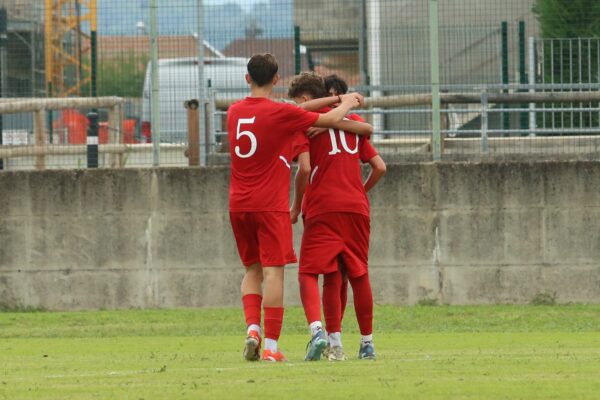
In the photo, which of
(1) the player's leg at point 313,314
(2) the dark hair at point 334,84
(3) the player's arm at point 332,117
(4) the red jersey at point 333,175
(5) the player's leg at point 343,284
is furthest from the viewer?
(2) the dark hair at point 334,84

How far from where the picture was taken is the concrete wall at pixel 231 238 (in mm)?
15672

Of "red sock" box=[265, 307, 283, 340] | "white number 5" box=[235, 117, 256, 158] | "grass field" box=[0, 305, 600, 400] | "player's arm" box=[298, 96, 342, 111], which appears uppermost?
"player's arm" box=[298, 96, 342, 111]

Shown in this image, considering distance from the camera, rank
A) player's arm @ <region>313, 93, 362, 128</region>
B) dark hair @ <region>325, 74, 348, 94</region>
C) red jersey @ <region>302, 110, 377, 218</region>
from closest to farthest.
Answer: player's arm @ <region>313, 93, 362, 128</region>, red jersey @ <region>302, 110, 377, 218</region>, dark hair @ <region>325, 74, 348, 94</region>

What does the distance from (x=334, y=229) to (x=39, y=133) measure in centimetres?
834

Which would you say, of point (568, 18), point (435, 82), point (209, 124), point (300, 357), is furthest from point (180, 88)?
point (300, 357)

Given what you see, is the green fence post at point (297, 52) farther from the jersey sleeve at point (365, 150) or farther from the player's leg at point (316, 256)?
the player's leg at point (316, 256)

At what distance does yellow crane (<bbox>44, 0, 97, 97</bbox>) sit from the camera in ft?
55.5

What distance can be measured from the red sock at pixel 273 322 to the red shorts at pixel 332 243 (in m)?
0.35

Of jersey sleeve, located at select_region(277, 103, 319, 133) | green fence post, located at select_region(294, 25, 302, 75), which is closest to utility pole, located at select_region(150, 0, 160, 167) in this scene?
green fence post, located at select_region(294, 25, 302, 75)

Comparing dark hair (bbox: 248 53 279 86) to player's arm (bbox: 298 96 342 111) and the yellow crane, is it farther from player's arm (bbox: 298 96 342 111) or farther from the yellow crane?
the yellow crane

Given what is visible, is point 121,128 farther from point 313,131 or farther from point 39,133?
point 313,131

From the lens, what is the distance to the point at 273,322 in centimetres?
884

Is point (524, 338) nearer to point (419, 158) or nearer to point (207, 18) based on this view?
point (419, 158)

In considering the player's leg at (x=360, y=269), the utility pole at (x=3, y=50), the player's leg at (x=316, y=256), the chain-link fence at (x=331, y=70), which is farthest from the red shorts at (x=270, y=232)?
the utility pole at (x=3, y=50)
